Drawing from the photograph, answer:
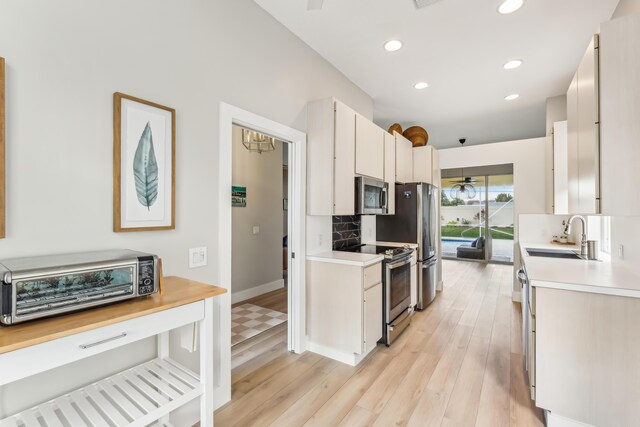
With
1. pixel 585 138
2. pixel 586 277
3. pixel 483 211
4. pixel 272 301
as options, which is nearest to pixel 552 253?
pixel 586 277

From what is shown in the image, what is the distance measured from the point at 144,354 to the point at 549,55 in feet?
13.9

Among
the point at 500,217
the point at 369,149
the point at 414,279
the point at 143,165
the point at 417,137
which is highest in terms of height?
the point at 417,137

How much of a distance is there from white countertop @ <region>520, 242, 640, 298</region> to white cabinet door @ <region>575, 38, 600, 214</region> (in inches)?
16.3

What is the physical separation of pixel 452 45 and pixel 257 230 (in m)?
3.37

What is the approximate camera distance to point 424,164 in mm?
4562

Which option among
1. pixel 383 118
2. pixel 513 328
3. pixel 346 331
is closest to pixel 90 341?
pixel 346 331

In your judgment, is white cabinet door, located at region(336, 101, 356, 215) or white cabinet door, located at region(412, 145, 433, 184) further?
white cabinet door, located at region(412, 145, 433, 184)

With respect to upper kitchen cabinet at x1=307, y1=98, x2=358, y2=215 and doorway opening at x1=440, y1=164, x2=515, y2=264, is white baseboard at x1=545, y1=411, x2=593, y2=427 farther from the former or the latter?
doorway opening at x1=440, y1=164, x2=515, y2=264

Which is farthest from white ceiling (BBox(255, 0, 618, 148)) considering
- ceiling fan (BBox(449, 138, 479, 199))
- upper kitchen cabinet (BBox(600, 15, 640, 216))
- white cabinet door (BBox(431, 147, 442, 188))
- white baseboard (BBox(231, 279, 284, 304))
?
ceiling fan (BBox(449, 138, 479, 199))

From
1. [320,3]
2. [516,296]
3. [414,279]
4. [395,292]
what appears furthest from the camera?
[516,296]

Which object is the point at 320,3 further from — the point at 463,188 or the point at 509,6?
the point at 463,188

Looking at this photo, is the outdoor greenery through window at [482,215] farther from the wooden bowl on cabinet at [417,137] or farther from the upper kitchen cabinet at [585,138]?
the upper kitchen cabinet at [585,138]

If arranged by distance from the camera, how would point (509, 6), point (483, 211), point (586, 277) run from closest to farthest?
point (586, 277) → point (509, 6) → point (483, 211)

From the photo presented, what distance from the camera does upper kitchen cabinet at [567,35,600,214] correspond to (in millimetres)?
1663
